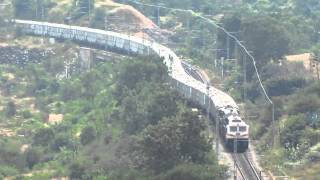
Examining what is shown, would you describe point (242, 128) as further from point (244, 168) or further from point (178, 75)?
point (178, 75)

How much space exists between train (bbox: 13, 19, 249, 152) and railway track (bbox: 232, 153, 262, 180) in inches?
29.0

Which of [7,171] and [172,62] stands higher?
Answer: [172,62]

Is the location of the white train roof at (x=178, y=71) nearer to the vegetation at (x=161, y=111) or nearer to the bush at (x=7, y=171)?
the vegetation at (x=161, y=111)

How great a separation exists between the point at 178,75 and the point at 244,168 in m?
25.9

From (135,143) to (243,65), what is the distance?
104ft

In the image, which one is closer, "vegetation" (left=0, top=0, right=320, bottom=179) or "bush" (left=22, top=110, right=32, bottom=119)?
"vegetation" (left=0, top=0, right=320, bottom=179)

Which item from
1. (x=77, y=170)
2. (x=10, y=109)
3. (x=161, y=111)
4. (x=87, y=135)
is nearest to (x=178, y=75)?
(x=87, y=135)

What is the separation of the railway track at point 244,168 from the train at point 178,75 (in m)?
0.74

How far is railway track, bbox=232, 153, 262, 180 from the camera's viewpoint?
5228 centimetres

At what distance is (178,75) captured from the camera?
3105 inches

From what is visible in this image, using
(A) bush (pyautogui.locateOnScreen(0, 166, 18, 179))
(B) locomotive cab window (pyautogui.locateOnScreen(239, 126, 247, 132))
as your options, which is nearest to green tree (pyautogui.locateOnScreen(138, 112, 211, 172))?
(B) locomotive cab window (pyautogui.locateOnScreen(239, 126, 247, 132))

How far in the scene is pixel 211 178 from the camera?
1854 inches

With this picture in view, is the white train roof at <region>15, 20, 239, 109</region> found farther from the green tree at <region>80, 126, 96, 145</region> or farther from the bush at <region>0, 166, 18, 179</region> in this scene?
the bush at <region>0, 166, 18, 179</region>

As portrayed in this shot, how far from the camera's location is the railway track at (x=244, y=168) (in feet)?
172
